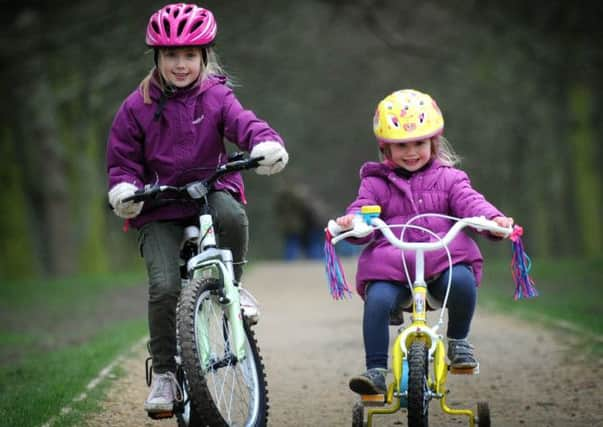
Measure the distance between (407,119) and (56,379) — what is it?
4.12 meters

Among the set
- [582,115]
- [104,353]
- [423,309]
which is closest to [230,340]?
[423,309]

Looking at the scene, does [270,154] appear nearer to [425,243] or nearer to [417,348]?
[425,243]

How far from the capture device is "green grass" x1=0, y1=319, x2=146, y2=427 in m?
7.07

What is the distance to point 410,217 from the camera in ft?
19.4

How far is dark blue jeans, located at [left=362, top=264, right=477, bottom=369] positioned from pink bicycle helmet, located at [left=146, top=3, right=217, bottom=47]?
148cm

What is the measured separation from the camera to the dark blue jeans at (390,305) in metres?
5.68

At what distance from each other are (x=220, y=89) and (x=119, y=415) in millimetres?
2122

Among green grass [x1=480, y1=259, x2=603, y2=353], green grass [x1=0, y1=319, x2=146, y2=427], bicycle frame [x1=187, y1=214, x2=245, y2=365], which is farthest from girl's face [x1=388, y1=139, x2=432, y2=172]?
green grass [x1=480, y1=259, x2=603, y2=353]

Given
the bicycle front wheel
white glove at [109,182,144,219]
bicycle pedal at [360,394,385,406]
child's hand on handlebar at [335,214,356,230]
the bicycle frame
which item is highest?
white glove at [109,182,144,219]

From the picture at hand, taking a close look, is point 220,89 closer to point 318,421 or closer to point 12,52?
point 318,421

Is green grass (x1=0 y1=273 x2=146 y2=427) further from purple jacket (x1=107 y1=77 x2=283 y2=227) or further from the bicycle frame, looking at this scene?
purple jacket (x1=107 y1=77 x2=283 y2=227)

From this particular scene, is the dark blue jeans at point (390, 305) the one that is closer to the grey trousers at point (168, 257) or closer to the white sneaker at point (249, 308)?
the white sneaker at point (249, 308)

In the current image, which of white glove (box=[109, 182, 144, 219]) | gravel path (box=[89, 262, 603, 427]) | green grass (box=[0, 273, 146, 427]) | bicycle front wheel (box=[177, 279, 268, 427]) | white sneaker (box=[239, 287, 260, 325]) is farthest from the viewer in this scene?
green grass (box=[0, 273, 146, 427])

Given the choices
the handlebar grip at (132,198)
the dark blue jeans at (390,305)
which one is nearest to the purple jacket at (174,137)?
the handlebar grip at (132,198)
